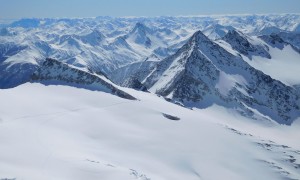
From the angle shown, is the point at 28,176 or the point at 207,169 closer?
the point at 28,176

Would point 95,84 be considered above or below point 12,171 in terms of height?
above

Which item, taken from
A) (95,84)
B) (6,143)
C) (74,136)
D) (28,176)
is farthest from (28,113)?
(28,176)

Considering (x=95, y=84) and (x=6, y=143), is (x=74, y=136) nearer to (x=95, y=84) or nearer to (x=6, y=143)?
(x=6, y=143)

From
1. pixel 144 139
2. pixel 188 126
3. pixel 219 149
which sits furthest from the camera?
pixel 188 126

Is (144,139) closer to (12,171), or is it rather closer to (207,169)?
(207,169)

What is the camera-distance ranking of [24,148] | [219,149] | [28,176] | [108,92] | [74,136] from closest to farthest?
[28,176] < [24,148] < [74,136] < [219,149] < [108,92]

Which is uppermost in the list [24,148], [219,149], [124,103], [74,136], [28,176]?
[124,103]
